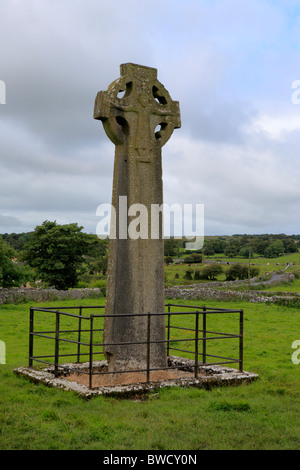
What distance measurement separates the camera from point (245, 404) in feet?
26.7

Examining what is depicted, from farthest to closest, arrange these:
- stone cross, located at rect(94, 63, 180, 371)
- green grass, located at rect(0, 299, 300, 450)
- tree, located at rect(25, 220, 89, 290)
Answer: tree, located at rect(25, 220, 89, 290) < stone cross, located at rect(94, 63, 180, 371) < green grass, located at rect(0, 299, 300, 450)

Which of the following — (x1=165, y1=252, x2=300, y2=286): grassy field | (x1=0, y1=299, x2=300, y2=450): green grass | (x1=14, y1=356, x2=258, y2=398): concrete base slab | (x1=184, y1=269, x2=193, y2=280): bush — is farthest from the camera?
(x1=184, y1=269, x2=193, y2=280): bush

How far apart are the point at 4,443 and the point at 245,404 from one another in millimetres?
3667

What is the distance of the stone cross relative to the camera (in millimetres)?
10023

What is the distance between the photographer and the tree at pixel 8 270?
29.7 m

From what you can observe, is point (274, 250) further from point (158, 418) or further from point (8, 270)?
point (158, 418)

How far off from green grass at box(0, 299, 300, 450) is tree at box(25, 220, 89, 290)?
32.5 meters

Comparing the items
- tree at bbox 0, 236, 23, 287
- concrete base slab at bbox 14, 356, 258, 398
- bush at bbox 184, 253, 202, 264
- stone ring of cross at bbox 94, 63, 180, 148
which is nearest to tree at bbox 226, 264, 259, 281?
bush at bbox 184, 253, 202, 264

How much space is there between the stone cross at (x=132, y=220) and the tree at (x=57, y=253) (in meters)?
32.7

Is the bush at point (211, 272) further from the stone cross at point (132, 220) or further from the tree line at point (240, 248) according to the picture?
the stone cross at point (132, 220)

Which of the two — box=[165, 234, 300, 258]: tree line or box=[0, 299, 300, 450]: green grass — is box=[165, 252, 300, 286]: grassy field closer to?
box=[165, 234, 300, 258]: tree line

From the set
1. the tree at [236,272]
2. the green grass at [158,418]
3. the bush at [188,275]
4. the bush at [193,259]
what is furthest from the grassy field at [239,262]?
the green grass at [158,418]
